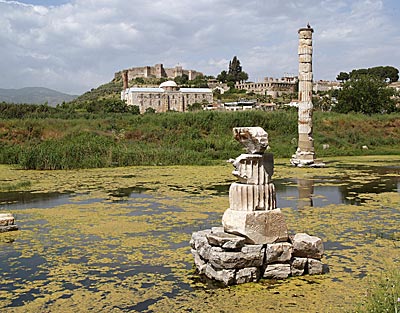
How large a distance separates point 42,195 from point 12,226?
4.68 m

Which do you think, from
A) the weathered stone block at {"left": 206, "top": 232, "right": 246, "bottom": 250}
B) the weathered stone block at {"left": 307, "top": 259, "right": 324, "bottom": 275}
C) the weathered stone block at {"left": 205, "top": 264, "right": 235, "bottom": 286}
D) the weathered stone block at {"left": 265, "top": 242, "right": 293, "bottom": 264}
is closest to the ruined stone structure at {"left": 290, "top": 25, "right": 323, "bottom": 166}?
the weathered stone block at {"left": 307, "top": 259, "right": 324, "bottom": 275}

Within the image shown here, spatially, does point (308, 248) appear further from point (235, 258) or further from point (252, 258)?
point (235, 258)

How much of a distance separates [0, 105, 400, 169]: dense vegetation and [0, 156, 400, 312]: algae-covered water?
4.72m

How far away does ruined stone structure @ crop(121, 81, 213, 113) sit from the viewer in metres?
74.8

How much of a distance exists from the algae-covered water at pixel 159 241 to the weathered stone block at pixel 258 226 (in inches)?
24.2

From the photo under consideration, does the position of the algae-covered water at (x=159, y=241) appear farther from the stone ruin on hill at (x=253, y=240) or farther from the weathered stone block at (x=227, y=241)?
the weathered stone block at (x=227, y=241)

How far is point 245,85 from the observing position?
102 meters

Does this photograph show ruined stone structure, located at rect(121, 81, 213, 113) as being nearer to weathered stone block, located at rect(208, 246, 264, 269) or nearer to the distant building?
the distant building

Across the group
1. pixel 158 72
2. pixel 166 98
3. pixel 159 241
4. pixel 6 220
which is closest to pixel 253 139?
pixel 159 241

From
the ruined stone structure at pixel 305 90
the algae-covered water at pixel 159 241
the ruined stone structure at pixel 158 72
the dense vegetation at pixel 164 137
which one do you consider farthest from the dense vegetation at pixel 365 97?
the ruined stone structure at pixel 158 72

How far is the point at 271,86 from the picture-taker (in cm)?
9888

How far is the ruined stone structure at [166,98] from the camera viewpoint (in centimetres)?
7475

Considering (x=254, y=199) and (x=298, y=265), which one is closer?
(x=298, y=265)

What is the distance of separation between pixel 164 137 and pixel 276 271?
24.5m
